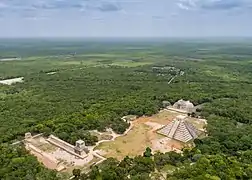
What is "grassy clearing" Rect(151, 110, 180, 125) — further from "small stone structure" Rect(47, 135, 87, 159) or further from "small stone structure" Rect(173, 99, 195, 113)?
"small stone structure" Rect(47, 135, 87, 159)

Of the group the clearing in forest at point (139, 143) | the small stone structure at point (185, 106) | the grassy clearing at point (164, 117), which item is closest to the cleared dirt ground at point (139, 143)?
the clearing in forest at point (139, 143)

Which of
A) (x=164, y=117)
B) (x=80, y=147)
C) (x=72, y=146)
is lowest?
(x=164, y=117)

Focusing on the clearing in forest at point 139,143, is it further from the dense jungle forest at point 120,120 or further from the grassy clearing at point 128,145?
the dense jungle forest at point 120,120

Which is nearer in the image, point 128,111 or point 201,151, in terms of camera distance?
point 201,151

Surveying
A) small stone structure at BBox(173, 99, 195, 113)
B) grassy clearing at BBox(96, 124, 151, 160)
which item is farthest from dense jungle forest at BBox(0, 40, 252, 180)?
small stone structure at BBox(173, 99, 195, 113)

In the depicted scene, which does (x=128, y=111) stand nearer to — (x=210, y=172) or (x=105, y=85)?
(x=210, y=172)

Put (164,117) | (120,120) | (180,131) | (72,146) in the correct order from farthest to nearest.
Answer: (164,117) < (120,120) < (180,131) < (72,146)

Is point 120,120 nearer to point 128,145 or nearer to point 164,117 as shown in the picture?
point 128,145

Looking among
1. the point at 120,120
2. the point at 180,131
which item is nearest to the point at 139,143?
the point at 180,131

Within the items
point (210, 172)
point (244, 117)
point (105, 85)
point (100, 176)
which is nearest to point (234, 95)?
point (244, 117)

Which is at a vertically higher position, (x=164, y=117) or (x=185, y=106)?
(x=185, y=106)
